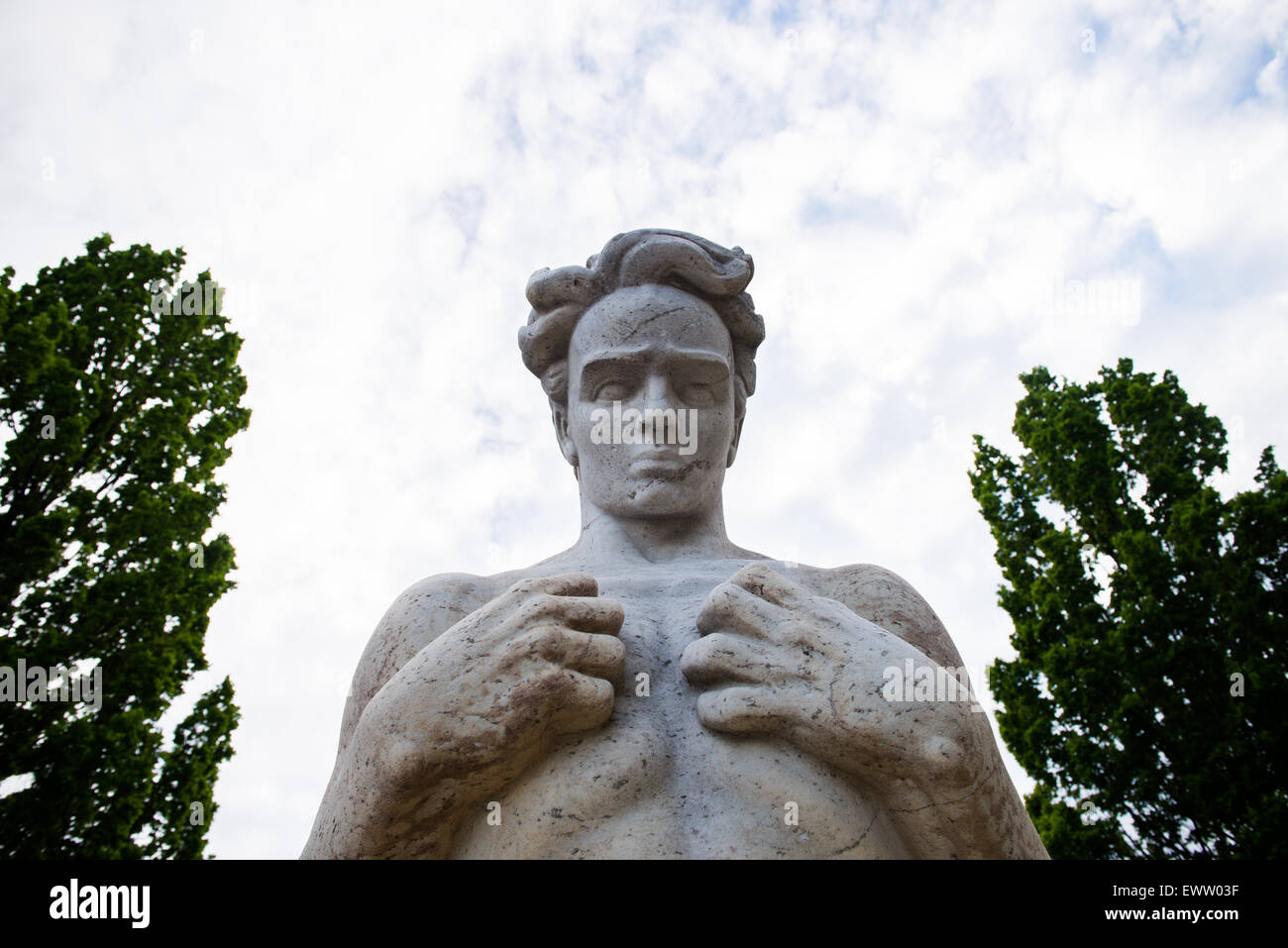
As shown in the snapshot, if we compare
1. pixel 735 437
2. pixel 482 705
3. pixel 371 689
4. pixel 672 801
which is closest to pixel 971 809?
pixel 672 801

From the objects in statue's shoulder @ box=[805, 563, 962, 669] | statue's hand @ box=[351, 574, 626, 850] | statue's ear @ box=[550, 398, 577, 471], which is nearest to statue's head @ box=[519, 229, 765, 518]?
statue's ear @ box=[550, 398, 577, 471]

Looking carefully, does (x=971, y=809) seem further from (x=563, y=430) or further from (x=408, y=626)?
(x=563, y=430)

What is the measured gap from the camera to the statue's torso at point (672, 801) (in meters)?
2.35

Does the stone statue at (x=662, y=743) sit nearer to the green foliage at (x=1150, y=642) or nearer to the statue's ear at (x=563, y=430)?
the statue's ear at (x=563, y=430)

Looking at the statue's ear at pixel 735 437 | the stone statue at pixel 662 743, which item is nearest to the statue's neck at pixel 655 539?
the statue's ear at pixel 735 437

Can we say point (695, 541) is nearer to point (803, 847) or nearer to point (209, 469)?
point (803, 847)

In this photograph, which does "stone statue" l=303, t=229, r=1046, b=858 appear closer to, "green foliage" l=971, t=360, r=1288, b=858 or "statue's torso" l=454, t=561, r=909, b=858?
"statue's torso" l=454, t=561, r=909, b=858

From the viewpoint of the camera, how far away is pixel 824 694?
8.18 feet

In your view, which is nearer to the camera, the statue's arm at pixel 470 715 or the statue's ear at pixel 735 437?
the statue's arm at pixel 470 715

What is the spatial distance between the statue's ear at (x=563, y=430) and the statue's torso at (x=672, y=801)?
5.80 ft

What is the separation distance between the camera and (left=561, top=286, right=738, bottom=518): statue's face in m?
3.68

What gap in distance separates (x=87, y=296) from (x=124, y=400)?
126 centimetres
